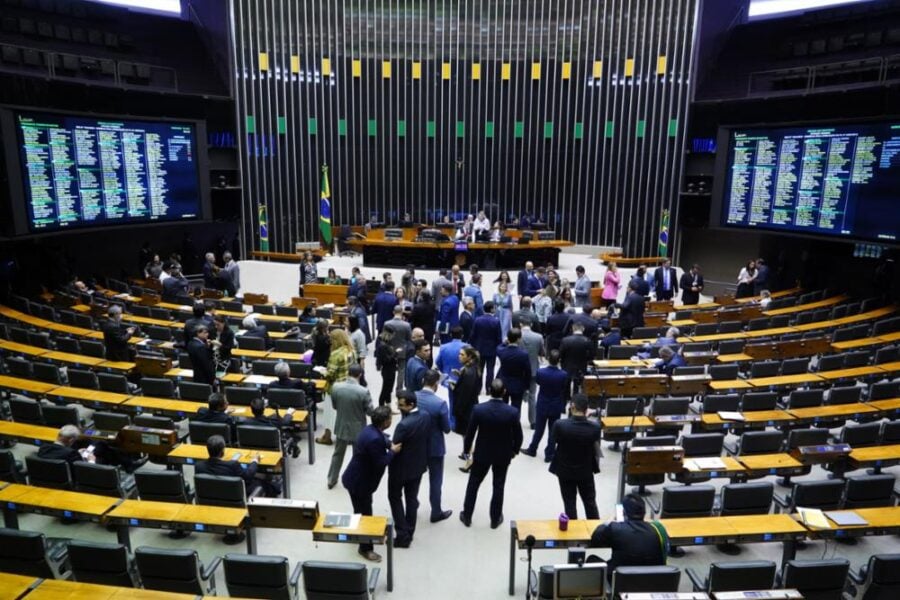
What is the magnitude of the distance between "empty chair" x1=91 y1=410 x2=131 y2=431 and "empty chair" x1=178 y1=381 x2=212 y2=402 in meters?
0.87

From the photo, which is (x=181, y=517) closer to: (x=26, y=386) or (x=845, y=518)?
(x=26, y=386)

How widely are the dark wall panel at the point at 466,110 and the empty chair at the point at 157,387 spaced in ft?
43.0

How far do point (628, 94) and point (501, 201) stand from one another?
5.20m

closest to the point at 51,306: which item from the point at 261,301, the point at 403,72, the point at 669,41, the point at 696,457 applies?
the point at 261,301

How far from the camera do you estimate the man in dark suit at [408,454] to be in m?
5.12

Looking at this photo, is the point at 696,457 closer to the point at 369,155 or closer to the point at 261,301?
the point at 261,301

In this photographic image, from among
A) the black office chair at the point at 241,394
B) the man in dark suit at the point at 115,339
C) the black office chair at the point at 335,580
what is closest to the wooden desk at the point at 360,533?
the black office chair at the point at 335,580

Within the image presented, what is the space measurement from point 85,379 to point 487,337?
16.3 ft

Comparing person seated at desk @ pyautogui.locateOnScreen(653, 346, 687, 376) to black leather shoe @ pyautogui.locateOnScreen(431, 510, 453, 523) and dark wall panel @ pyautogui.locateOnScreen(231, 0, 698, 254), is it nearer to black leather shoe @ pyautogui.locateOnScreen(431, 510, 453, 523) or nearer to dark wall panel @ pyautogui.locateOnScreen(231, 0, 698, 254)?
black leather shoe @ pyautogui.locateOnScreen(431, 510, 453, 523)

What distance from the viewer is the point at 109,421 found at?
6566 mm

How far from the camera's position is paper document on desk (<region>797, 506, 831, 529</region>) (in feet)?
15.6

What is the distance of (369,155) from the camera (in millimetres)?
21203

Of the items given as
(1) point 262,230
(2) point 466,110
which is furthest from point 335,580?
(2) point 466,110

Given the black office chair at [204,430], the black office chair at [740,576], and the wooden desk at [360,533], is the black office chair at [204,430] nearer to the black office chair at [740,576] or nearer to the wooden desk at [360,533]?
the wooden desk at [360,533]
